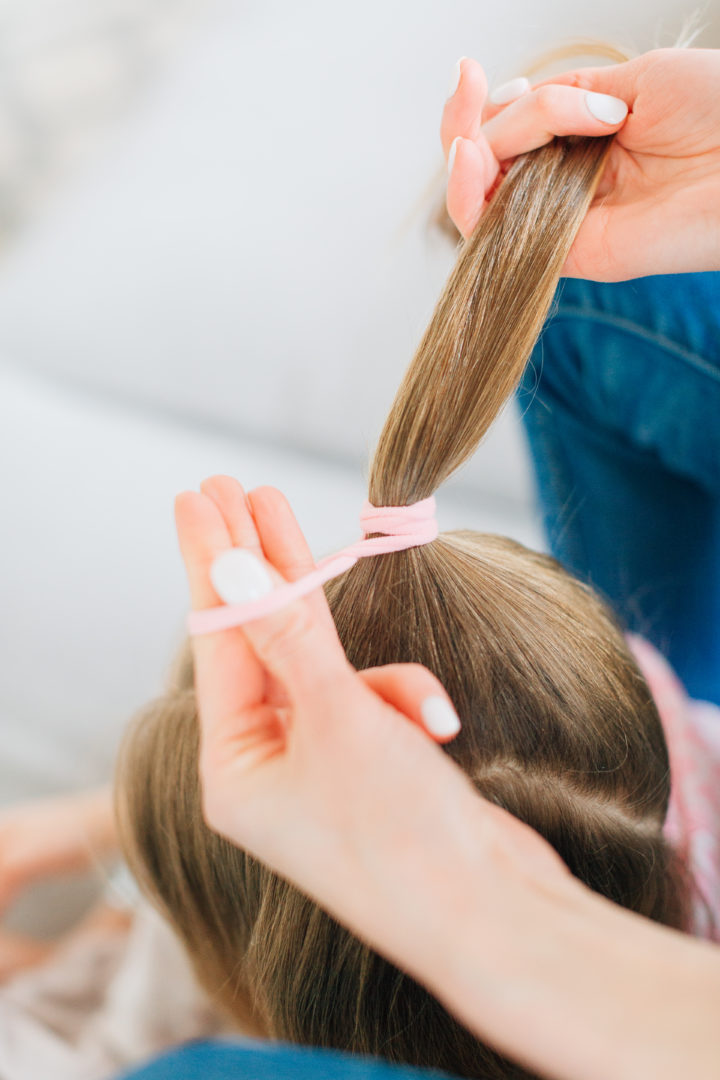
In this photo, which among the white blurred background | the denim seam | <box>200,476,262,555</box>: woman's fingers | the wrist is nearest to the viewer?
the wrist

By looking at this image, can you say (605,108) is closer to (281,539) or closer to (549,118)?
(549,118)

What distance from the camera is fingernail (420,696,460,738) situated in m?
0.33

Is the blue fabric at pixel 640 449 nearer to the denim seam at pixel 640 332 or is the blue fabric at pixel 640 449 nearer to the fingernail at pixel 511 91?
the denim seam at pixel 640 332

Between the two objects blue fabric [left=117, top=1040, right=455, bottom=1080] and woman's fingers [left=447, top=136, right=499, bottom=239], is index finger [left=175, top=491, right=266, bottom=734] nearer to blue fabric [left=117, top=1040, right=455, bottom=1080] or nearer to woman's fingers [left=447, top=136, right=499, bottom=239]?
blue fabric [left=117, top=1040, right=455, bottom=1080]

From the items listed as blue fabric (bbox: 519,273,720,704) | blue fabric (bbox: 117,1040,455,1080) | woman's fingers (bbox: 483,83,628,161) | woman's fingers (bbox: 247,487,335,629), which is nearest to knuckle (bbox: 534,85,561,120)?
woman's fingers (bbox: 483,83,628,161)

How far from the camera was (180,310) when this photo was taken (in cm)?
107

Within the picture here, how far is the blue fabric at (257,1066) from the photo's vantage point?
0.34 m

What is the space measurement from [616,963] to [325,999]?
258mm

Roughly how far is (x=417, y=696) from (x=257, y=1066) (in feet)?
0.59

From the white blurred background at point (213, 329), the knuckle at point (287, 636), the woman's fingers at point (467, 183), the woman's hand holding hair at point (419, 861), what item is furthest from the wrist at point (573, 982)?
the white blurred background at point (213, 329)

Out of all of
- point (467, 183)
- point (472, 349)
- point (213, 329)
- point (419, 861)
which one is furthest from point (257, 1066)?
point (213, 329)

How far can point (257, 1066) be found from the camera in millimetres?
347

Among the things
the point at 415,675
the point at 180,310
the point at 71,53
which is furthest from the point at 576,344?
the point at 71,53

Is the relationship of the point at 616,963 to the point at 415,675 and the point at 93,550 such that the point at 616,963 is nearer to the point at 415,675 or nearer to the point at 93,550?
the point at 415,675
